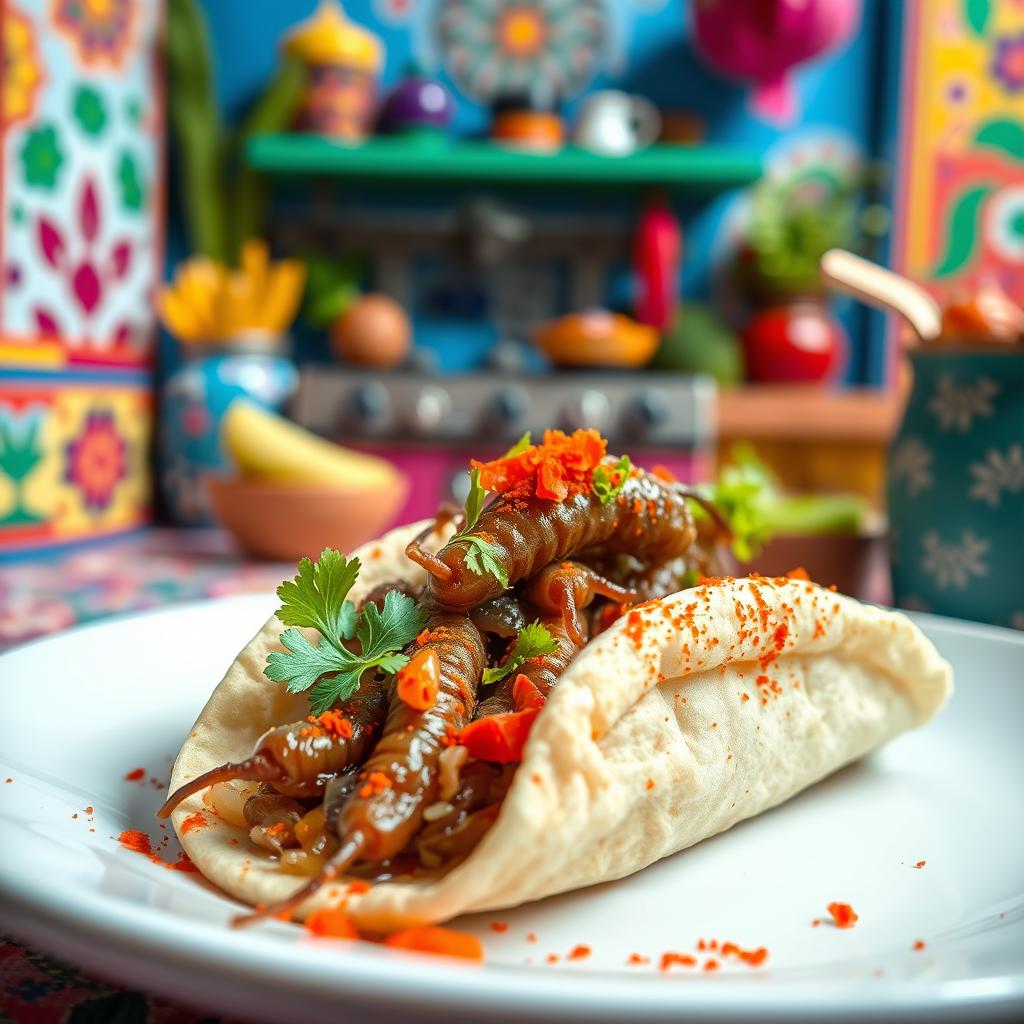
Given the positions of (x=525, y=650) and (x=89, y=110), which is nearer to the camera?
(x=525, y=650)

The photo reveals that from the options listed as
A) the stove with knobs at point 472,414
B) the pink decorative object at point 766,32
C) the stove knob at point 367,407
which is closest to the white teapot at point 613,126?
the pink decorative object at point 766,32

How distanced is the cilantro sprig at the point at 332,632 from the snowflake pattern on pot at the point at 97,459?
2.31 meters

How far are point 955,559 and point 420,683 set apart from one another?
110 cm

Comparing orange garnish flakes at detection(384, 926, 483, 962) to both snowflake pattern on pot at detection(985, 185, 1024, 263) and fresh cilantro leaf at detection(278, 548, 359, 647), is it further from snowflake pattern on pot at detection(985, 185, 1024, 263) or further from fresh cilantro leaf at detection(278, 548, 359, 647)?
snowflake pattern on pot at detection(985, 185, 1024, 263)

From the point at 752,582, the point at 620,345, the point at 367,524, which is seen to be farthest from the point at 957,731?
the point at 620,345

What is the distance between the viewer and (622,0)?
449cm

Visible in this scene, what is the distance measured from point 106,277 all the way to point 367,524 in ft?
5.51

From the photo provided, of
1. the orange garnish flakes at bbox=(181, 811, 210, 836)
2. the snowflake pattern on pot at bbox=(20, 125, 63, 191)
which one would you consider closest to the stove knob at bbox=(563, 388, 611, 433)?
the snowflake pattern on pot at bbox=(20, 125, 63, 191)

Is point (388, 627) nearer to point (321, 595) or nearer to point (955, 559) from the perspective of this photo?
point (321, 595)

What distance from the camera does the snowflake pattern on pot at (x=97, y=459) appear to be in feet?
10.6

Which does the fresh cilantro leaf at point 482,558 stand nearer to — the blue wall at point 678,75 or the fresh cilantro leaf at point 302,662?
the fresh cilantro leaf at point 302,662

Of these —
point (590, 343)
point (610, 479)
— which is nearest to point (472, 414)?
point (590, 343)

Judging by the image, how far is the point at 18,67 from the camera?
301 cm

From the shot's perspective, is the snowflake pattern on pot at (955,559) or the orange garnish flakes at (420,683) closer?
the orange garnish flakes at (420,683)
